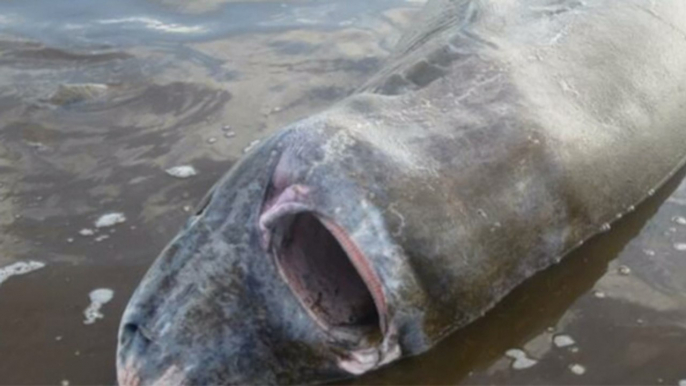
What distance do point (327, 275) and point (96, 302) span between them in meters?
0.96

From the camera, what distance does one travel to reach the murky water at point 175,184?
346 cm

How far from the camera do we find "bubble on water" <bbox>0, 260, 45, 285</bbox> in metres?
3.79

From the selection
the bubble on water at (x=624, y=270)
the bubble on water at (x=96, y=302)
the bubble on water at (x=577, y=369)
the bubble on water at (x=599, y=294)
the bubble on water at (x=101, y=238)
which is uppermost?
the bubble on water at (x=101, y=238)

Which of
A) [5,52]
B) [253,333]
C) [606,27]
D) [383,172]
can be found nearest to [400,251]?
[383,172]

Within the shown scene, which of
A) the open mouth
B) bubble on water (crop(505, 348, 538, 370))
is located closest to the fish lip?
the open mouth

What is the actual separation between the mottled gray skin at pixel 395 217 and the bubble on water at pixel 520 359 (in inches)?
10.1

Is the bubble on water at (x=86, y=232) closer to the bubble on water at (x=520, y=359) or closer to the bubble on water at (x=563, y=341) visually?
the bubble on water at (x=520, y=359)

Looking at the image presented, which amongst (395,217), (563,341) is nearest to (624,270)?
(563,341)

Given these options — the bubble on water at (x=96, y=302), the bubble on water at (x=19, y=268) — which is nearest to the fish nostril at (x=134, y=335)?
the bubble on water at (x=96, y=302)

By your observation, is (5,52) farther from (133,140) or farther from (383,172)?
(383,172)

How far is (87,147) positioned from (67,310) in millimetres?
1314

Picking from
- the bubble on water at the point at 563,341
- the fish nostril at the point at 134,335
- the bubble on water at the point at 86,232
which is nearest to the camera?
the fish nostril at the point at 134,335

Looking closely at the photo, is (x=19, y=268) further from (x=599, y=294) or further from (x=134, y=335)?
(x=599, y=294)

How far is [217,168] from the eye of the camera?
4547 mm
